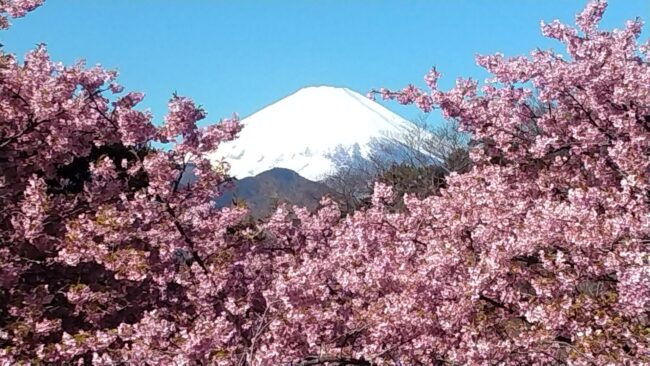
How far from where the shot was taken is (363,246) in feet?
24.5

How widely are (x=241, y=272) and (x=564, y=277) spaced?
3.65 m

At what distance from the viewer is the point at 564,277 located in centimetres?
565

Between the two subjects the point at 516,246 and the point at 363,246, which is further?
the point at 363,246

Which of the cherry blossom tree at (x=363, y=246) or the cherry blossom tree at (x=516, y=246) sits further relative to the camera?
the cherry blossom tree at (x=363, y=246)

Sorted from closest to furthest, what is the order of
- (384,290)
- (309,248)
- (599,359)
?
1. (599,359)
2. (384,290)
3. (309,248)

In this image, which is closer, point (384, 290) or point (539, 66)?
point (384, 290)

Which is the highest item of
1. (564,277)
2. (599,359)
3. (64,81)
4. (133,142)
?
(64,81)

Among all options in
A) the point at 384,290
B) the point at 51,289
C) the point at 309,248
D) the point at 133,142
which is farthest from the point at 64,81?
the point at 384,290

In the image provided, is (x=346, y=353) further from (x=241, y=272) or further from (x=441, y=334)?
(x=241, y=272)

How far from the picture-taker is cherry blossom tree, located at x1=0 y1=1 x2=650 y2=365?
19.0 ft

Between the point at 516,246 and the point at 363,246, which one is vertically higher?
the point at 363,246

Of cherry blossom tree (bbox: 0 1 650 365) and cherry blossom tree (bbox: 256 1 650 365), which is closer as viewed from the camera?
cherry blossom tree (bbox: 256 1 650 365)

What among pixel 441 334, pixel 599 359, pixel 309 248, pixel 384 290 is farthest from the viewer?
pixel 309 248

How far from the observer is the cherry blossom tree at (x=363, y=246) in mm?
5805
